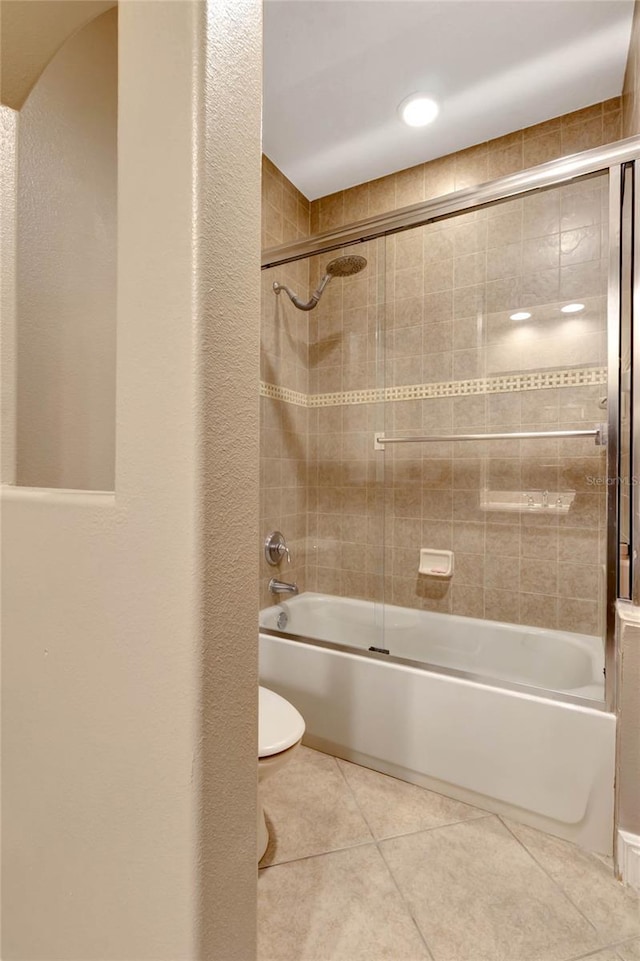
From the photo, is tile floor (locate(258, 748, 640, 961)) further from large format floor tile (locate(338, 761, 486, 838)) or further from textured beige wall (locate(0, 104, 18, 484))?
textured beige wall (locate(0, 104, 18, 484))

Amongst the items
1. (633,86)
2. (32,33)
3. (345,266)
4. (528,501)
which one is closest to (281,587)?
(528,501)

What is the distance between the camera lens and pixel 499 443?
83.4 inches

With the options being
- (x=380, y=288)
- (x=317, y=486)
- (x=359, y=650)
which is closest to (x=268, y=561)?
(x=317, y=486)

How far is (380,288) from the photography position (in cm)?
221

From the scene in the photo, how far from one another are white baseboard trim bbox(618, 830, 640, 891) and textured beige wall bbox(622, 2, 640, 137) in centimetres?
218

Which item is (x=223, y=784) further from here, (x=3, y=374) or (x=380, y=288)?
(x=380, y=288)

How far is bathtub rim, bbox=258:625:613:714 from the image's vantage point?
54.5 inches

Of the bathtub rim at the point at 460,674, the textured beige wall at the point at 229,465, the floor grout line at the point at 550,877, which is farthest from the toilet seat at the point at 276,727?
the floor grout line at the point at 550,877

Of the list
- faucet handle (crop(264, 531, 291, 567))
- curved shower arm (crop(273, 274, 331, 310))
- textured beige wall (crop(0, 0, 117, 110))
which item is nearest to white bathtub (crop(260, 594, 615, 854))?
faucet handle (crop(264, 531, 291, 567))

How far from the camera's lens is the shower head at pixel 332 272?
2.11 meters

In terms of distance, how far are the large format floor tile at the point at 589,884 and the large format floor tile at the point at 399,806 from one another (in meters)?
0.19

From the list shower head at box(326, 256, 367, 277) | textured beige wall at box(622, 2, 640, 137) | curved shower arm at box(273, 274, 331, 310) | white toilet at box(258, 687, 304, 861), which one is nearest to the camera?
white toilet at box(258, 687, 304, 861)

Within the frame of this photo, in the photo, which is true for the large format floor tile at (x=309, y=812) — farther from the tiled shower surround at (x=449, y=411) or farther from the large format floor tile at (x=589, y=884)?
the tiled shower surround at (x=449, y=411)

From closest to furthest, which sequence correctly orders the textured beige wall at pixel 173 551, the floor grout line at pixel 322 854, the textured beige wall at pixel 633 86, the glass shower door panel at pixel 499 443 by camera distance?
the textured beige wall at pixel 173 551
the floor grout line at pixel 322 854
the textured beige wall at pixel 633 86
the glass shower door panel at pixel 499 443
